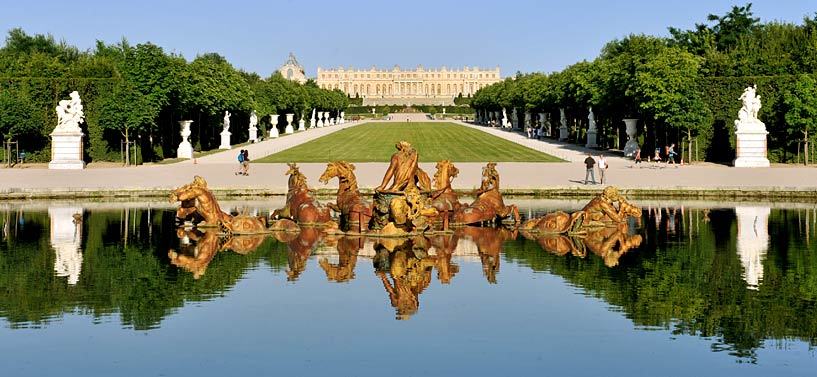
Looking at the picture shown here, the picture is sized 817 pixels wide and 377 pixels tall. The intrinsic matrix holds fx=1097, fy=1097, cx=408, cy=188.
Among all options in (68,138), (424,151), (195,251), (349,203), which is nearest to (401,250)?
(349,203)

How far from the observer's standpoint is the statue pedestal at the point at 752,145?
42438 millimetres

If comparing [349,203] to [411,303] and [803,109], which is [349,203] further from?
[803,109]

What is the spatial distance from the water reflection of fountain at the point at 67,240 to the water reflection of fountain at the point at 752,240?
9.92 meters

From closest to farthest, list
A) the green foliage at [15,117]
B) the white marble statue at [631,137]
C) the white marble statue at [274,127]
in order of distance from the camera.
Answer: the green foliage at [15,117]
the white marble statue at [631,137]
the white marble statue at [274,127]

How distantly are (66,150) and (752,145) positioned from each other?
26637mm

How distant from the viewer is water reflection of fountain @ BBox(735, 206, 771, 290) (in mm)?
16344

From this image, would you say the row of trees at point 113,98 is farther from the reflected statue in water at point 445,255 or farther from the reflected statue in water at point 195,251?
the reflected statue in water at point 445,255

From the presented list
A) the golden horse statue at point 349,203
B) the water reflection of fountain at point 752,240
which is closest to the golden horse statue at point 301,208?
the golden horse statue at point 349,203

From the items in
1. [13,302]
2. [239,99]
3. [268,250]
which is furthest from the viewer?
[239,99]

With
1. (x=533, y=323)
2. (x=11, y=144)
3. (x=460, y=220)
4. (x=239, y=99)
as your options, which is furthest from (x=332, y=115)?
(x=533, y=323)

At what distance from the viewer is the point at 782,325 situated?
12820mm

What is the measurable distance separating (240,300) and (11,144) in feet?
114

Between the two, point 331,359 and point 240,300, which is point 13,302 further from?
point 331,359

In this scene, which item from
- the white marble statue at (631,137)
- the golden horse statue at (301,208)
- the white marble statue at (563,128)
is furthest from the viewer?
the white marble statue at (563,128)
